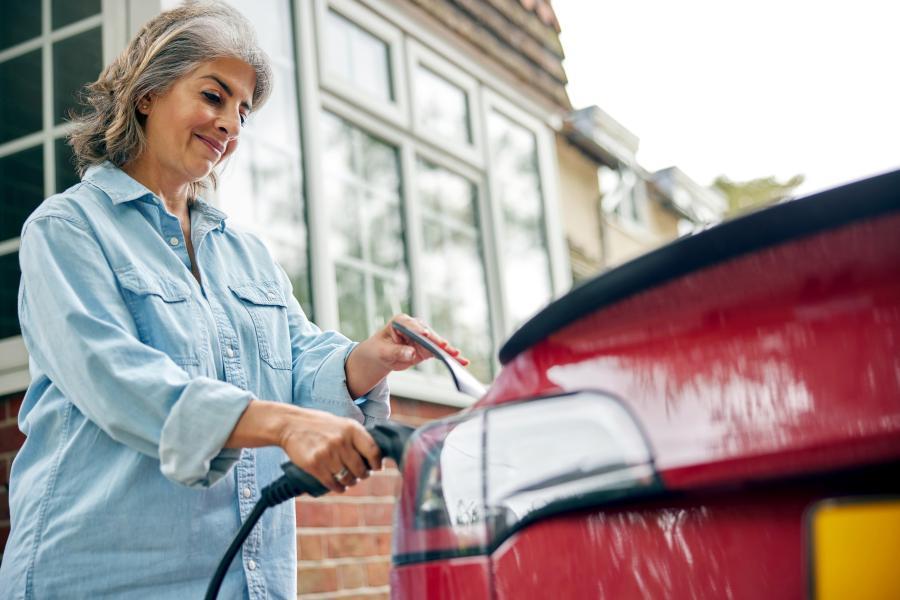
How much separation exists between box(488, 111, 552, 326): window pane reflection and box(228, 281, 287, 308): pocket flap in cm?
373

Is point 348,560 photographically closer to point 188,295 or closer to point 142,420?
point 188,295

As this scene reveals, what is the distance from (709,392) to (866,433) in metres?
0.15

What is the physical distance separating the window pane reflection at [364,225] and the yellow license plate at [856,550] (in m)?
3.51

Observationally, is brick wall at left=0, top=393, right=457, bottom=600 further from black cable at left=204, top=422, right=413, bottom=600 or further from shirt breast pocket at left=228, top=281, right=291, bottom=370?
black cable at left=204, top=422, right=413, bottom=600

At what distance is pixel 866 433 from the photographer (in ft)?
2.74

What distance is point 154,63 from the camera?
6.10 feet

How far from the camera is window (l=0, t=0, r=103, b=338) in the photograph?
10.8 ft

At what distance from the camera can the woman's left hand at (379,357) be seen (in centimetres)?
183

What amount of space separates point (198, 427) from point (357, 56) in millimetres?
3545

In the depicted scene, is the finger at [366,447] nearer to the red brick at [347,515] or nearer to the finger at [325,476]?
the finger at [325,476]

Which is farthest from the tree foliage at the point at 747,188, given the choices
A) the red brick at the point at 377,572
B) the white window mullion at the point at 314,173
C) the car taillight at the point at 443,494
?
the car taillight at the point at 443,494

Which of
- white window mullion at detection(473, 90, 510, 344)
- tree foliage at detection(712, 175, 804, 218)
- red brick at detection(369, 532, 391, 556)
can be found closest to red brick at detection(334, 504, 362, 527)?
red brick at detection(369, 532, 391, 556)

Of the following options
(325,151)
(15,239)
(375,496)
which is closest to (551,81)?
(325,151)

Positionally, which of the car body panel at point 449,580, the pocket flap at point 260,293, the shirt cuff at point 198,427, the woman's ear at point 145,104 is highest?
the woman's ear at point 145,104
